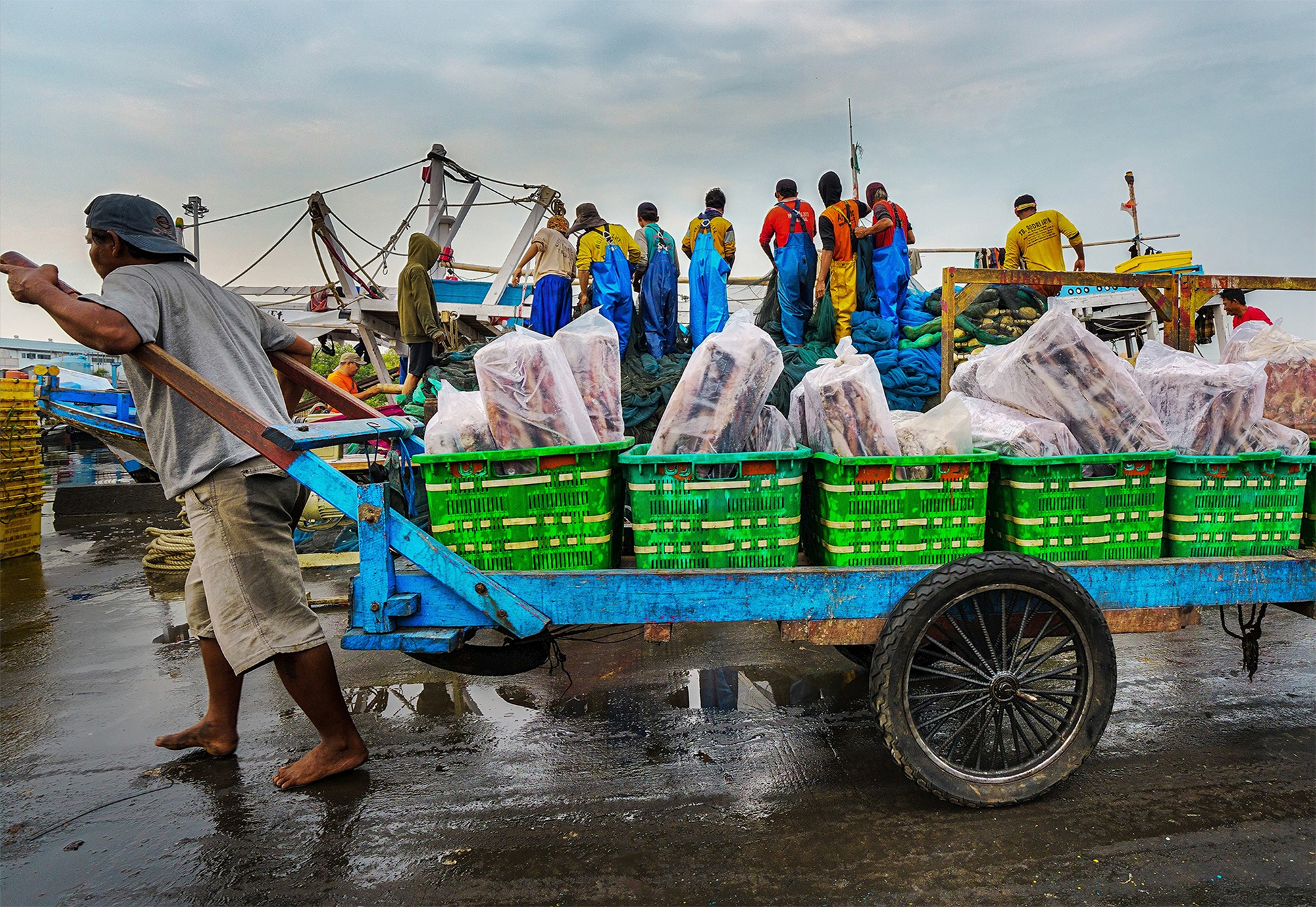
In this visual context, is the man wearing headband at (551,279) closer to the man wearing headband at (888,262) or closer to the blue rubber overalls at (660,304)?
the blue rubber overalls at (660,304)

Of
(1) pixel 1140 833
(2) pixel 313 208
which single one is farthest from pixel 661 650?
(2) pixel 313 208

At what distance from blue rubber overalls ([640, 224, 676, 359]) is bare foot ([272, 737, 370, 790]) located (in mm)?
4548

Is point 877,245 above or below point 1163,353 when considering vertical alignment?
above

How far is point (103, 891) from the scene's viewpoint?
7.32 ft

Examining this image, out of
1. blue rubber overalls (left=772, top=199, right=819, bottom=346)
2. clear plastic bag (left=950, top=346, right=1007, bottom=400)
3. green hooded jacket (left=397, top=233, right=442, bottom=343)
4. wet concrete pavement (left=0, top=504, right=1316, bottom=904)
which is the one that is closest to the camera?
wet concrete pavement (left=0, top=504, right=1316, bottom=904)

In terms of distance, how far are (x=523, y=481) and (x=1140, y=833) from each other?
7.42 feet

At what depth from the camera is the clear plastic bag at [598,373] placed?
2840mm

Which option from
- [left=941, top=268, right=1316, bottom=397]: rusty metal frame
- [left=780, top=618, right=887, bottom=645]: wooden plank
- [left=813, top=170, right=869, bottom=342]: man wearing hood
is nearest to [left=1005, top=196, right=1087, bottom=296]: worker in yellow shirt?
[left=813, top=170, right=869, bottom=342]: man wearing hood

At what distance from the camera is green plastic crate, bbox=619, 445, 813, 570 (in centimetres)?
256

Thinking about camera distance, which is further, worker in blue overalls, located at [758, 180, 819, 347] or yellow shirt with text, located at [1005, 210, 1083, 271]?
yellow shirt with text, located at [1005, 210, 1083, 271]

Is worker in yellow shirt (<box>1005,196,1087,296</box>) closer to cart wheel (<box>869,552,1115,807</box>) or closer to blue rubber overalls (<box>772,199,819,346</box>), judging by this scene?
blue rubber overalls (<box>772,199,819,346</box>)

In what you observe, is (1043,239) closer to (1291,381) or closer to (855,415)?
(1291,381)

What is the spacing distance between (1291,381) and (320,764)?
13.4 feet

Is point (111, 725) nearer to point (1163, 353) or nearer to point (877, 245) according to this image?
point (1163, 353)
